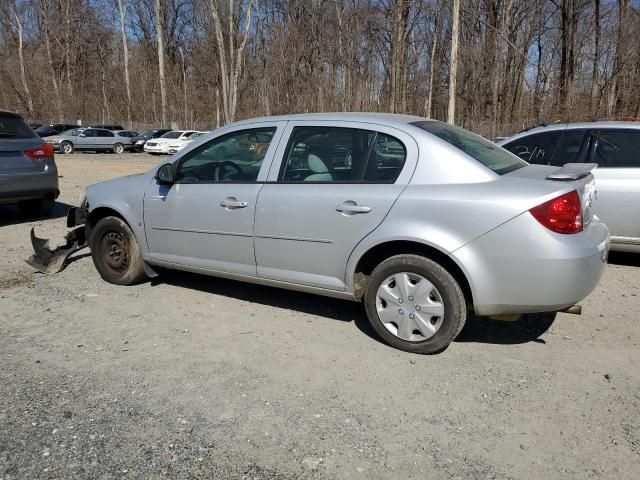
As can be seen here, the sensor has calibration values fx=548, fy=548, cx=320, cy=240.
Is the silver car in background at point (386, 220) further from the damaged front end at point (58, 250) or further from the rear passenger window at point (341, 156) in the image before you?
the damaged front end at point (58, 250)

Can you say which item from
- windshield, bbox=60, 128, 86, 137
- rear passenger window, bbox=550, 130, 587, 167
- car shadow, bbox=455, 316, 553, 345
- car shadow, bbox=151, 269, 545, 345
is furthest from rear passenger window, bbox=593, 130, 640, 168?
windshield, bbox=60, 128, 86, 137

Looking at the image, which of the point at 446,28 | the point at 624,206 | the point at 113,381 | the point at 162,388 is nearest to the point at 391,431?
the point at 162,388

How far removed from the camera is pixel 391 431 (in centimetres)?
296

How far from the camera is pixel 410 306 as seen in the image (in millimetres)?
3789

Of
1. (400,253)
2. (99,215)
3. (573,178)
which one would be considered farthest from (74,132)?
(573,178)

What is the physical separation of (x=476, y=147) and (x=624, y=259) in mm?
3557

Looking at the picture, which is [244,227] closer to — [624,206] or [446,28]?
[624,206]

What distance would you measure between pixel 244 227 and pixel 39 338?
178 cm

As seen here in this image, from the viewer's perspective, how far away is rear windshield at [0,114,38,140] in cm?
804

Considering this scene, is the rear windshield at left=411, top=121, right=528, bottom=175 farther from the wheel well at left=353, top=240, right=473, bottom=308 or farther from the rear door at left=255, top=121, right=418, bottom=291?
the wheel well at left=353, top=240, right=473, bottom=308

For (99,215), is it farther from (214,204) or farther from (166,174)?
(214,204)

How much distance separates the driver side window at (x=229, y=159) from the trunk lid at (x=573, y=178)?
1.94 m

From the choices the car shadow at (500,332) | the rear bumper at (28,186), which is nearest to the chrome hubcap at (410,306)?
the car shadow at (500,332)

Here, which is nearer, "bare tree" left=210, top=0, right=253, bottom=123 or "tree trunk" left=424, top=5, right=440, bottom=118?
"bare tree" left=210, top=0, right=253, bottom=123
